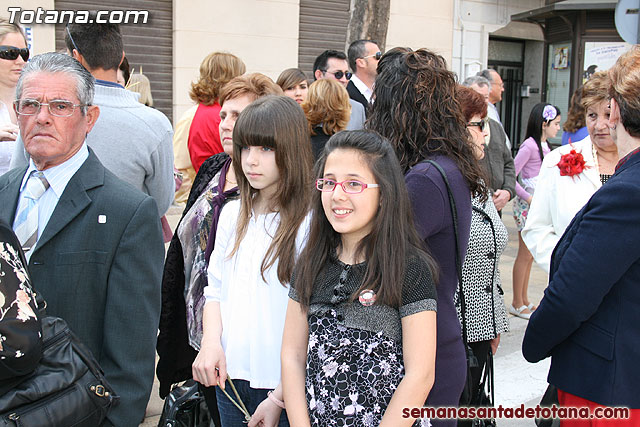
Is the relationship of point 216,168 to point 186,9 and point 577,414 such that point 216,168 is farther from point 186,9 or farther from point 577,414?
point 186,9

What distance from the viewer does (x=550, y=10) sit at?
44.5 feet

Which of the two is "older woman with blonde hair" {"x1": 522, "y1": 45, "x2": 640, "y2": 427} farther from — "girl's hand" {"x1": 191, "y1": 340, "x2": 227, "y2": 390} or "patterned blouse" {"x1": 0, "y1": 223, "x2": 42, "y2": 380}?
"patterned blouse" {"x1": 0, "y1": 223, "x2": 42, "y2": 380}

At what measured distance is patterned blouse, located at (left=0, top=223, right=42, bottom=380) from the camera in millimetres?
1618

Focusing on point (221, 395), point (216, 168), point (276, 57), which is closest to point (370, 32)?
point (276, 57)

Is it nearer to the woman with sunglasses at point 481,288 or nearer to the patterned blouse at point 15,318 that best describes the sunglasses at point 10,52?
the patterned blouse at point 15,318

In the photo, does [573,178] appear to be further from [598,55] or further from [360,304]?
[598,55]

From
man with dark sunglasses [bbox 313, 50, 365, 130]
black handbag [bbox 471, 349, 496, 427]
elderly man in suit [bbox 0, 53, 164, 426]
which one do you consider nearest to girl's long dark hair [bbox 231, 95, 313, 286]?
elderly man in suit [bbox 0, 53, 164, 426]

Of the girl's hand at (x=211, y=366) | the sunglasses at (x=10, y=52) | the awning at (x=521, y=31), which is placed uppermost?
the awning at (x=521, y=31)

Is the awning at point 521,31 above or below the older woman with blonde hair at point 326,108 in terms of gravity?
above

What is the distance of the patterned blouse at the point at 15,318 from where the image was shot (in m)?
1.62

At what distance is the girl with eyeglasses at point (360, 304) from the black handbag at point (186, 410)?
102 cm

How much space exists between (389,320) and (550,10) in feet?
43.7

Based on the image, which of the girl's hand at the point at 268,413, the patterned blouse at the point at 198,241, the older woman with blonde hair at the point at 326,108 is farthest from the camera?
the older woman with blonde hair at the point at 326,108

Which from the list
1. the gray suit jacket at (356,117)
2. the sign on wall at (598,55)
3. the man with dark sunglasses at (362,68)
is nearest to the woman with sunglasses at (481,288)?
the gray suit jacket at (356,117)
